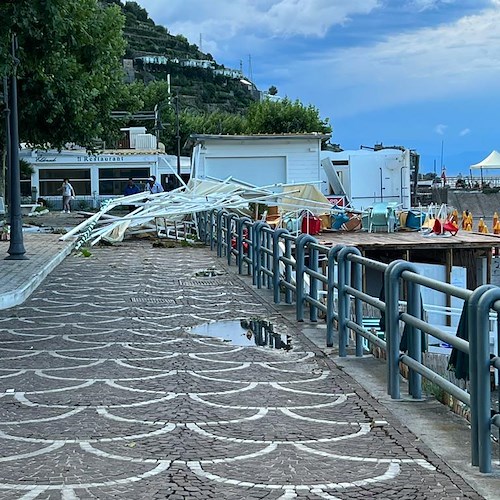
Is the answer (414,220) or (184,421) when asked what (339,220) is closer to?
(414,220)

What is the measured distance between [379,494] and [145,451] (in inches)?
60.8

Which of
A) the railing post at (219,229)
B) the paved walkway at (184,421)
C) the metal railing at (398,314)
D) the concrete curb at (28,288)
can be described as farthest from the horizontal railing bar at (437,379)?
the railing post at (219,229)

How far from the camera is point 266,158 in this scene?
1235 inches

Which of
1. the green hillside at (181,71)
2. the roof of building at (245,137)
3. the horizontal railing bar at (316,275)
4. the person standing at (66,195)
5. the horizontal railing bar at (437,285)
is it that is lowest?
the horizontal railing bar at (316,275)

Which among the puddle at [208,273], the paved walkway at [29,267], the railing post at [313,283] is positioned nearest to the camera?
the railing post at [313,283]

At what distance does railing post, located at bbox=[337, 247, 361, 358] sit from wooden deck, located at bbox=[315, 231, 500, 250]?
1308 cm

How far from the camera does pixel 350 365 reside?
7.96 meters

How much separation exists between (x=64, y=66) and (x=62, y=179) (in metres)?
29.6

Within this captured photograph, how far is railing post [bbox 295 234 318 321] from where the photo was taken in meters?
10.2

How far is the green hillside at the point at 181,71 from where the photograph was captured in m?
139

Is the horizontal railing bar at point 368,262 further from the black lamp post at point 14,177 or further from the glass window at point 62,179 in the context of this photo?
the glass window at point 62,179

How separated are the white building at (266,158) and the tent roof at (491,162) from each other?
31.0 metres

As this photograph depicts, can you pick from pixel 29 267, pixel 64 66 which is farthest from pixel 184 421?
pixel 64 66

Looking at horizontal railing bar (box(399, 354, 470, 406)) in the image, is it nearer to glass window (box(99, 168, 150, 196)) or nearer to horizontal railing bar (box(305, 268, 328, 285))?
horizontal railing bar (box(305, 268, 328, 285))
